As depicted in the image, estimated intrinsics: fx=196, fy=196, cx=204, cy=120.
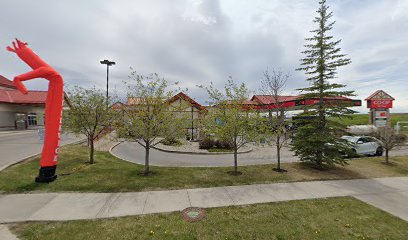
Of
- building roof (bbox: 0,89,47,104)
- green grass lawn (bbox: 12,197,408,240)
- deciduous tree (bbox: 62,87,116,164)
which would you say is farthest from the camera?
building roof (bbox: 0,89,47,104)

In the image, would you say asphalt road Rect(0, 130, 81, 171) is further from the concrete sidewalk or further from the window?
the window

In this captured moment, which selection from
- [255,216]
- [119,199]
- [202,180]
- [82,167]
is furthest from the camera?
[82,167]

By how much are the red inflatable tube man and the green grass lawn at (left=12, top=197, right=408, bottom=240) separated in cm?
321

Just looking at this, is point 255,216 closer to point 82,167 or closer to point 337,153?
point 337,153

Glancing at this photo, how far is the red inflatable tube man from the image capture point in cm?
724

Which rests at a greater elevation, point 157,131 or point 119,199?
point 157,131

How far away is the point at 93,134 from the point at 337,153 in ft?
42.3

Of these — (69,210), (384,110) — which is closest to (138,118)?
(69,210)

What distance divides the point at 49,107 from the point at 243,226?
25.9 ft

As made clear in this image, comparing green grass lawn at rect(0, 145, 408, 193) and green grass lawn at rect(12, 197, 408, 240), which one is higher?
green grass lawn at rect(0, 145, 408, 193)

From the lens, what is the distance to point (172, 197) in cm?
647

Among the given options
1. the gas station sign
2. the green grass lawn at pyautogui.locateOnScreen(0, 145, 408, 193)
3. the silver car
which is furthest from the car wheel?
the gas station sign

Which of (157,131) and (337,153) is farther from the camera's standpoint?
(337,153)

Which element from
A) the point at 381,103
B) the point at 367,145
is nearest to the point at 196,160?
the point at 367,145
